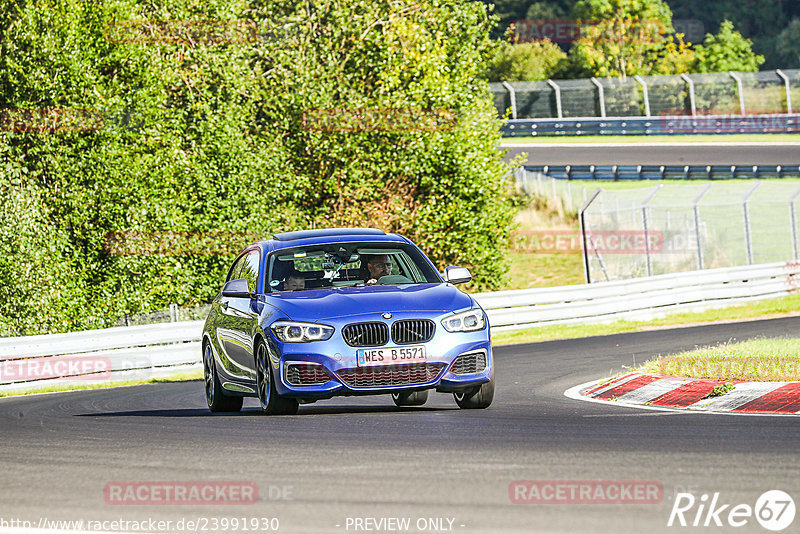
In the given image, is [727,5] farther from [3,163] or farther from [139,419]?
[139,419]

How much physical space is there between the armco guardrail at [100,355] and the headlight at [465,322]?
11.3 m

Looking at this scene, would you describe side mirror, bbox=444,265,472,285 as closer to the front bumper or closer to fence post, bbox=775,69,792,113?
the front bumper

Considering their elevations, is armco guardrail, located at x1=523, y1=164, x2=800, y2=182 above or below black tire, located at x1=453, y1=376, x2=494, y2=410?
below

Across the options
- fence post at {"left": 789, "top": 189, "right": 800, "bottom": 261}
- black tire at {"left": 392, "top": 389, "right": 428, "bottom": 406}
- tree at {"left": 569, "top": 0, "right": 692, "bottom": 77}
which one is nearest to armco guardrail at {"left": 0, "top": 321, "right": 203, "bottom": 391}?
black tire at {"left": 392, "top": 389, "right": 428, "bottom": 406}

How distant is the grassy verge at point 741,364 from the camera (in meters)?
12.2

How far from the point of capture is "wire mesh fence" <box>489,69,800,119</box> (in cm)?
5616

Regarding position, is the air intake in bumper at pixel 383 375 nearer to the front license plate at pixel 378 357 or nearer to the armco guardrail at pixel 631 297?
the front license plate at pixel 378 357

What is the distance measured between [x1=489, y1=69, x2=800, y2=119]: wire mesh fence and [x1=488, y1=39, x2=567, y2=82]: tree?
1527 cm

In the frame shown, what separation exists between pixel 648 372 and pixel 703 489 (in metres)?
7.44

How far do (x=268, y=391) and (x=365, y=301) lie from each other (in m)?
1.16

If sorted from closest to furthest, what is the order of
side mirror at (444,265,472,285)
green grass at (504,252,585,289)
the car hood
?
1. the car hood
2. side mirror at (444,265,472,285)
3. green grass at (504,252,585,289)

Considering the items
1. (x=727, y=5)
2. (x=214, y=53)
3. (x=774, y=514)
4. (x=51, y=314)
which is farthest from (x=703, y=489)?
(x=727, y=5)

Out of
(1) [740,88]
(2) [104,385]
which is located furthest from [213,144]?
(1) [740,88]

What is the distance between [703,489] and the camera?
6.48 metres
